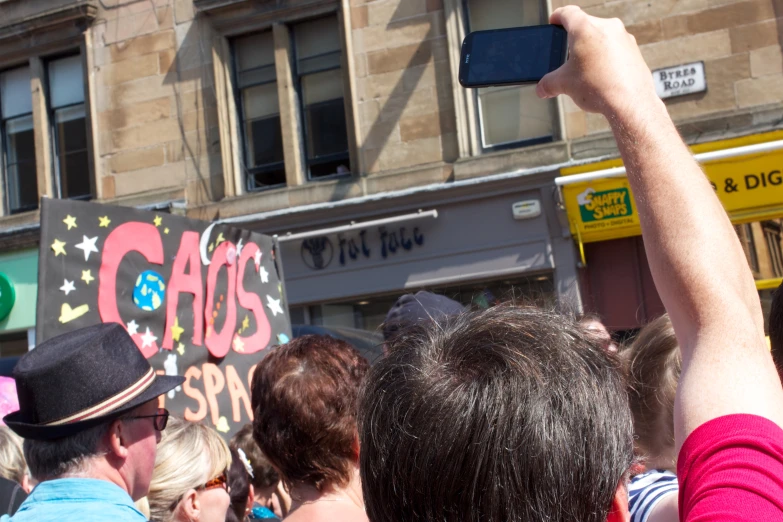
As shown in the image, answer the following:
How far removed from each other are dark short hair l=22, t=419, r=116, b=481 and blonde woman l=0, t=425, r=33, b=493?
1215 millimetres

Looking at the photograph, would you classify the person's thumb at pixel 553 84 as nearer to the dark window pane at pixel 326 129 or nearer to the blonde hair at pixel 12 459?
the blonde hair at pixel 12 459

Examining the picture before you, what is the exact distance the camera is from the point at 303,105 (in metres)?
12.1

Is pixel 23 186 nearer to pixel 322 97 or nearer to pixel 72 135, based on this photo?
pixel 72 135

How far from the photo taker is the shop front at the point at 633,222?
994 cm

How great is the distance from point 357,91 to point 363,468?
10.6m

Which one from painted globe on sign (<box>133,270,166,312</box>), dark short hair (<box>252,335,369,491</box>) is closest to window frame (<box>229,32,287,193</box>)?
painted globe on sign (<box>133,270,166,312</box>)

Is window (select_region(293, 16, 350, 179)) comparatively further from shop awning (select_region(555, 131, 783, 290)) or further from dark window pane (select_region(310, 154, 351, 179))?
shop awning (select_region(555, 131, 783, 290))

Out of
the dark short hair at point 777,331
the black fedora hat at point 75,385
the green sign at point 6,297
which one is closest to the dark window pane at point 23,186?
the green sign at point 6,297

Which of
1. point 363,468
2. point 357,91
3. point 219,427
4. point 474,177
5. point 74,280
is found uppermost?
point 357,91

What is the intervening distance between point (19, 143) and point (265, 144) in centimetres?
402

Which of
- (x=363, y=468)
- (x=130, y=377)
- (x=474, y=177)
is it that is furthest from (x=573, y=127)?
(x=363, y=468)

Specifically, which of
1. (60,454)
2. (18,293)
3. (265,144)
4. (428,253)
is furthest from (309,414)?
(18,293)

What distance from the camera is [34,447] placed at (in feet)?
8.01

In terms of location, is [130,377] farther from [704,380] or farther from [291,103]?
[291,103]
